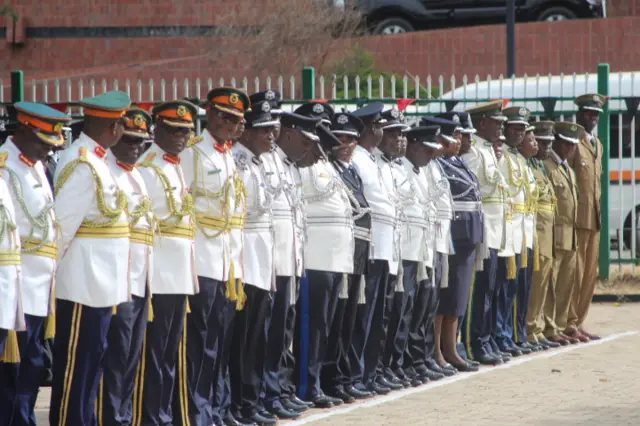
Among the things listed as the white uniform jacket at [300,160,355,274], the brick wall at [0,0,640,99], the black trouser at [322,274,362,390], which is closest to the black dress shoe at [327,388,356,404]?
the black trouser at [322,274,362,390]

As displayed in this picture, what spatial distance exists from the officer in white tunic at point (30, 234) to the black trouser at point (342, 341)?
9.48 ft

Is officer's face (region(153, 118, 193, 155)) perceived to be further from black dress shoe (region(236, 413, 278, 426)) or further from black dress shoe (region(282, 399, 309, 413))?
black dress shoe (region(282, 399, 309, 413))

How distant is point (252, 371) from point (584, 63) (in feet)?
63.7

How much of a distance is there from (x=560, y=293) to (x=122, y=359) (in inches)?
265

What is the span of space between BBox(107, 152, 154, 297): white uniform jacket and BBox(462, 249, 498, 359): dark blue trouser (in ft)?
15.4

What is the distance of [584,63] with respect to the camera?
2731cm

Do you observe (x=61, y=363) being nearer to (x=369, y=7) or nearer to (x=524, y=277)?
(x=524, y=277)

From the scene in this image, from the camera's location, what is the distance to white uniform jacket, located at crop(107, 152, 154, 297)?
783 centimetres

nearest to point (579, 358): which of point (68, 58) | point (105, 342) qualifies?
point (105, 342)

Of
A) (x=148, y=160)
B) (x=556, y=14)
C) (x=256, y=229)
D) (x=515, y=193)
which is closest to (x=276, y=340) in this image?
(x=256, y=229)

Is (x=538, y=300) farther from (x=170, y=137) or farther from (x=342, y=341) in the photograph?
(x=170, y=137)

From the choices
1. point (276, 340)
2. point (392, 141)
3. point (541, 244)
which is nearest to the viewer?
point (276, 340)

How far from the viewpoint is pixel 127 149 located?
7.97 metres

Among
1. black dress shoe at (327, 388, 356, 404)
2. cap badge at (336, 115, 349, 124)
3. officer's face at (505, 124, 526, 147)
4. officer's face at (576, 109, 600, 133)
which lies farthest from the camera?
officer's face at (576, 109, 600, 133)
